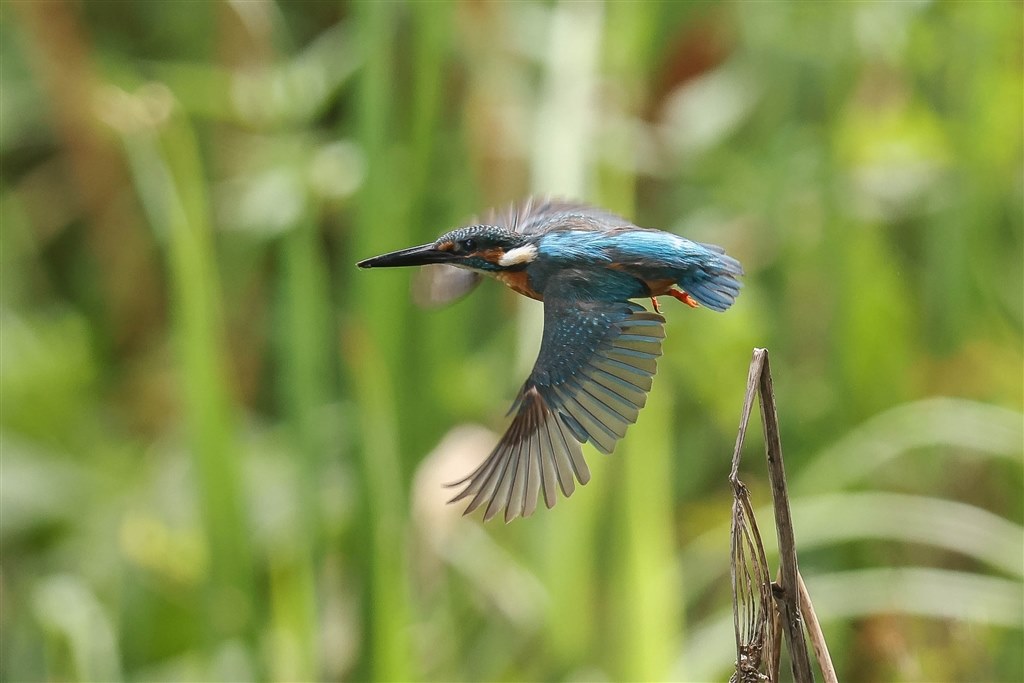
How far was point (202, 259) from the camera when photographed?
1.73 metres

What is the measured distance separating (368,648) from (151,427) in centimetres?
124

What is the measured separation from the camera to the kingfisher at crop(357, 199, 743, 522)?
896 millimetres

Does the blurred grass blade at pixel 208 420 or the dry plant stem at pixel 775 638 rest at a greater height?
the blurred grass blade at pixel 208 420

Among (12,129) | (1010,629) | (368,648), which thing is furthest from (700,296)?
(12,129)

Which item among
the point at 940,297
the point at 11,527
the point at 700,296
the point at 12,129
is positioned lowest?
the point at 11,527

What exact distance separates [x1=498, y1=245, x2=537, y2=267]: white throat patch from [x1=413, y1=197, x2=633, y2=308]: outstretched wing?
2.4 inches

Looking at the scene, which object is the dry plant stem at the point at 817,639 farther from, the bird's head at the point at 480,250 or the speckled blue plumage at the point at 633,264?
the bird's head at the point at 480,250

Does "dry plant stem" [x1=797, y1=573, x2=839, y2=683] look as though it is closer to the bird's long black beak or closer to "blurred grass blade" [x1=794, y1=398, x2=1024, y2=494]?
the bird's long black beak

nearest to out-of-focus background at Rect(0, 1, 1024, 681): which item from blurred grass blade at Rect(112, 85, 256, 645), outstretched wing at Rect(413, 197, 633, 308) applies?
blurred grass blade at Rect(112, 85, 256, 645)

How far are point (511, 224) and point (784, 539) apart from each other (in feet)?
1.84

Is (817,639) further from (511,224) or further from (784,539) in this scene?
(511,224)

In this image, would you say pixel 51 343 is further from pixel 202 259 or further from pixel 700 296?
pixel 700 296

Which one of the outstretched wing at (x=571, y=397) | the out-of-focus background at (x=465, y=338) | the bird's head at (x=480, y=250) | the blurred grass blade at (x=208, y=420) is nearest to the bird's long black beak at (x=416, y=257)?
the bird's head at (x=480, y=250)

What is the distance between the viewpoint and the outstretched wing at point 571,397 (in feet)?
2.93
